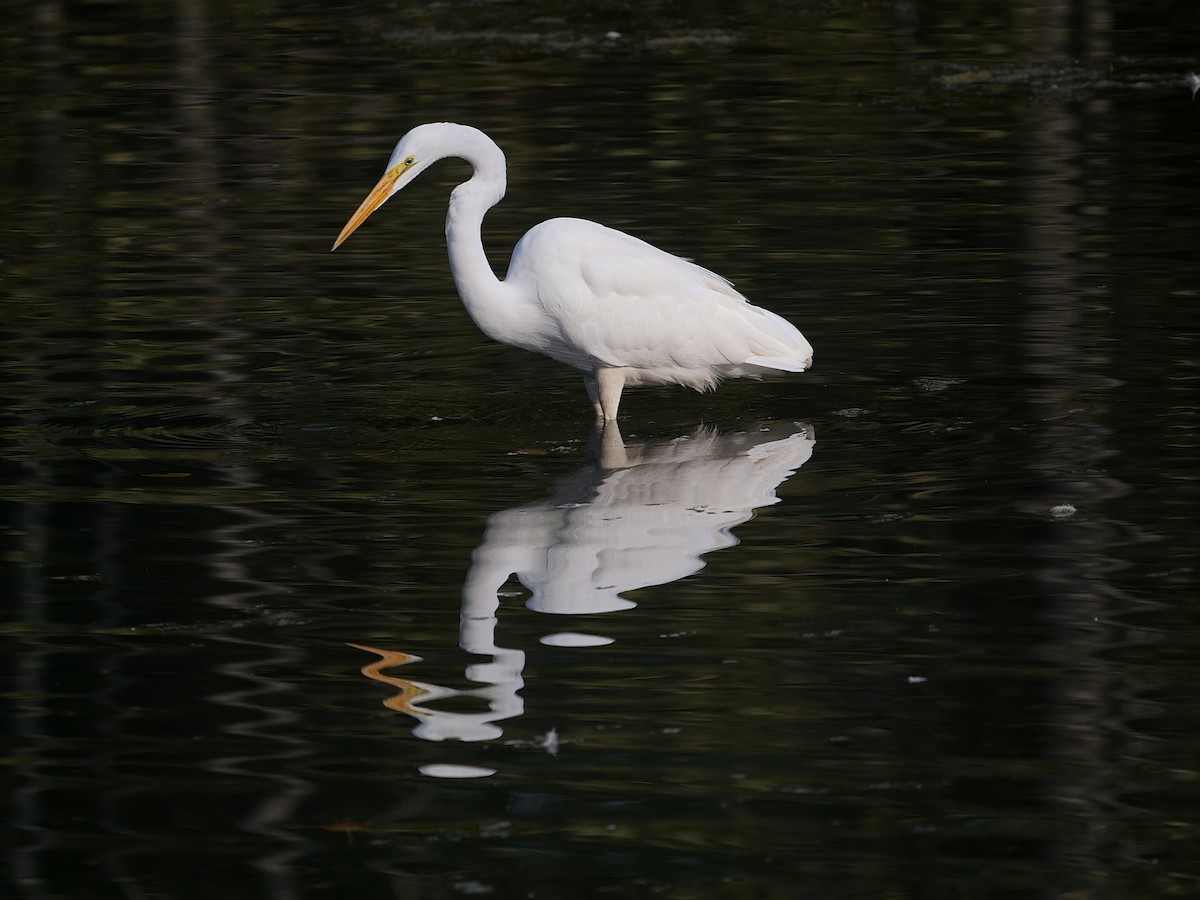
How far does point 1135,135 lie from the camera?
15.8 metres

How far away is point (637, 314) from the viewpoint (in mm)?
9062

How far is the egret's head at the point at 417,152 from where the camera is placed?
28.6ft

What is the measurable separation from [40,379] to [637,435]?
3.10m

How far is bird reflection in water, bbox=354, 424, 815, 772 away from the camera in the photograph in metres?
5.84

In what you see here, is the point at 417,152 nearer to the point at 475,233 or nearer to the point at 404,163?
the point at 404,163

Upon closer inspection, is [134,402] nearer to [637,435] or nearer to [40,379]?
[40,379]

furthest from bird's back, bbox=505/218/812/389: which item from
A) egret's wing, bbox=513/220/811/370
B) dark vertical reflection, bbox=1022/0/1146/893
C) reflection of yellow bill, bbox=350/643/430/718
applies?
reflection of yellow bill, bbox=350/643/430/718

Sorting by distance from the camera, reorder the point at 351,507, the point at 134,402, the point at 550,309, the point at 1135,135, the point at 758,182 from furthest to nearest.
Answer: the point at 1135,135 < the point at 758,182 < the point at 134,402 < the point at 550,309 < the point at 351,507

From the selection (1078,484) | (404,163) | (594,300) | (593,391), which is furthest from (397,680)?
(593,391)

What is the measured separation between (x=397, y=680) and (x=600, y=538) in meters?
1.48

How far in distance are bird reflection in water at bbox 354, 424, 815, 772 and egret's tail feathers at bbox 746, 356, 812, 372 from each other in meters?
0.30

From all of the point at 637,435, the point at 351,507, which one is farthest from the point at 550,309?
the point at 351,507

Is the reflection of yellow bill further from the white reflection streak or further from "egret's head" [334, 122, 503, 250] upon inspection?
"egret's head" [334, 122, 503, 250]

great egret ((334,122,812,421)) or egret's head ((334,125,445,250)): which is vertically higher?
egret's head ((334,125,445,250))
